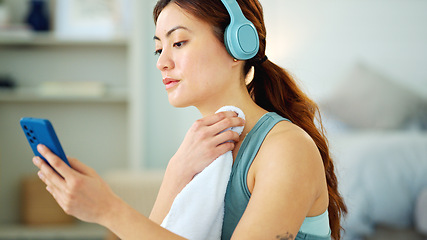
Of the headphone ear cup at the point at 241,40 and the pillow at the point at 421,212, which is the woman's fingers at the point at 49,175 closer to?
the headphone ear cup at the point at 241,40

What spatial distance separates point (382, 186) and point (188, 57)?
1769 mm

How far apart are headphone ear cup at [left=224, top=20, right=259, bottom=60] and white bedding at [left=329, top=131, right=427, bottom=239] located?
1.54 meters

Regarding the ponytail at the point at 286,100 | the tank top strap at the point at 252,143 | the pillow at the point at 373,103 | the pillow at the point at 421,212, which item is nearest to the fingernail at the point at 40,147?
the tank top strap at the point at 252,143

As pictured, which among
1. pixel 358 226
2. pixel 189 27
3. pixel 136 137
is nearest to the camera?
pixel 189 27

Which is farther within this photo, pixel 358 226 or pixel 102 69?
pixel 102 69

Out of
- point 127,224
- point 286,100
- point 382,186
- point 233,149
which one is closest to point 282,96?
point 286,100

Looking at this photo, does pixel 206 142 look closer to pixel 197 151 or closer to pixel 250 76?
pixel 197 151

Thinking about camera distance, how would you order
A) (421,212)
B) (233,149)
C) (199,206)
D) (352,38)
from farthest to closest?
(352,38) < (421,212) < (233,149) < (199,206)

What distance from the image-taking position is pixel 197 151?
3.03 feet

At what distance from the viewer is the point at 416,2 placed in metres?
3.94

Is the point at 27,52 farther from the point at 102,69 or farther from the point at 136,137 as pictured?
the point at 136,137

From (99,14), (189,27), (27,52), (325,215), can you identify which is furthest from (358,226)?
(27,52)

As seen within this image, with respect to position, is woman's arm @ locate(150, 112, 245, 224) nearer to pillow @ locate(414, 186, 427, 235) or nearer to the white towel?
the white towel

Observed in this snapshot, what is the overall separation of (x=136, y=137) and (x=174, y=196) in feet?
8.51
